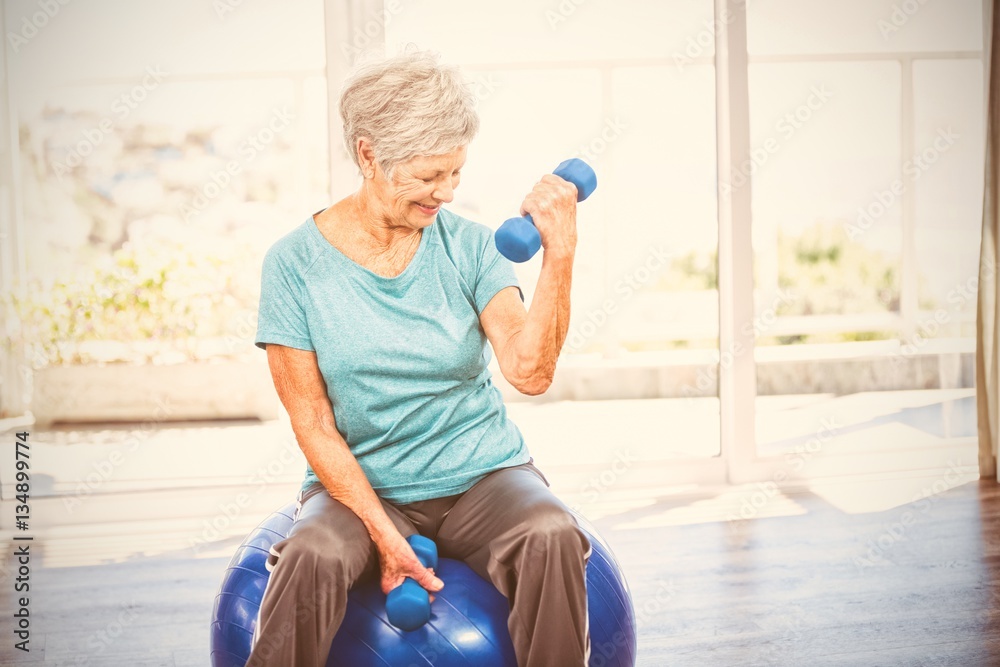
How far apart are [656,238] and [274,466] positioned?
161cm

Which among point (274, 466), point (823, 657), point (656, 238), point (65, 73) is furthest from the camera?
point (656, 238)

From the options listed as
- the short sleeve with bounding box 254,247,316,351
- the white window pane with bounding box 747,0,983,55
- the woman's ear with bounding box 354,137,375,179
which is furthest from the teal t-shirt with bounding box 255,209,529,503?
the white window pane with bounding box 747,0,983,55

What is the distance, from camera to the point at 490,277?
1.58 meters

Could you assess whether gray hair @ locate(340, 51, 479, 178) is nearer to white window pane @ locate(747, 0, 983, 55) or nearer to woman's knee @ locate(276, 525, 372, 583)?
woman's knee @ locate(276, 525, 372, 583)

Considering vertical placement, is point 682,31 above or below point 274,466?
above

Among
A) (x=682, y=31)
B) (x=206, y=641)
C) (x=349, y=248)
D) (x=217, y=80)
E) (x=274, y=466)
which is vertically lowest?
(x=206, y=641)

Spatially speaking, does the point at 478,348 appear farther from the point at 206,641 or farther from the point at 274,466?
the point at 274,466

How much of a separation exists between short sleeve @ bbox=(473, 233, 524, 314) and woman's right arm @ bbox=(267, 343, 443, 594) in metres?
Answer: 0.29

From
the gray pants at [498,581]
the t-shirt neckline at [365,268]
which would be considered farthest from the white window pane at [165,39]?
the gray pants at [498,581]

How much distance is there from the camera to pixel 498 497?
1.48 meters

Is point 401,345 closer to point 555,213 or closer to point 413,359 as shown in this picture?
point 413,359

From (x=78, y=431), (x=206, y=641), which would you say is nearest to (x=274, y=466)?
(x=78, y=431)

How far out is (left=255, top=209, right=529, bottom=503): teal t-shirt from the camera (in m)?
1.52

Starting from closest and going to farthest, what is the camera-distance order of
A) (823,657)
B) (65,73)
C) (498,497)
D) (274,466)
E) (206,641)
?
1. (498,497)
2. (823,657)
3. (206,641)
4. (65,73)
5. (274,466)
